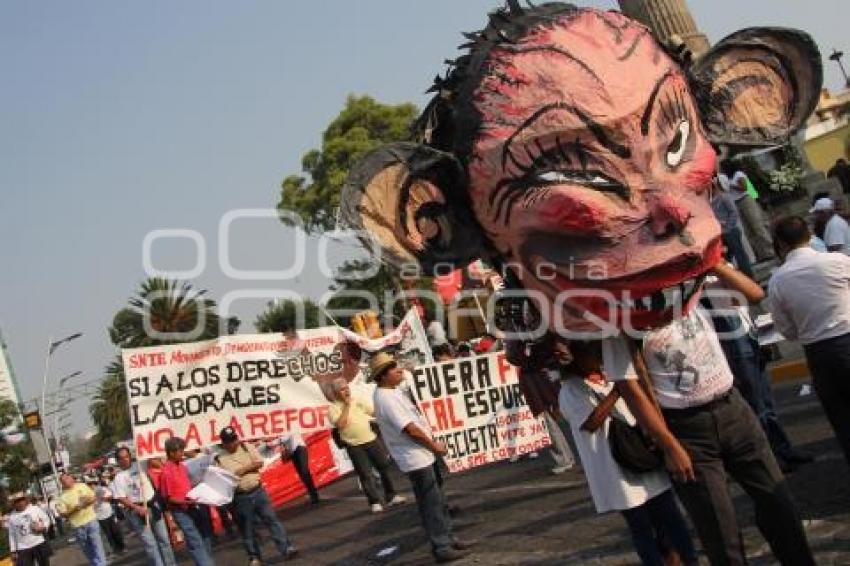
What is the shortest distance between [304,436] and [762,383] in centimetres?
995

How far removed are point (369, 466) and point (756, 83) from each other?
7.87 meters

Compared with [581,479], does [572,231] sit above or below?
above

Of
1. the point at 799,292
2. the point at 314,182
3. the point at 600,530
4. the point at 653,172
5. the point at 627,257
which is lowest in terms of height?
the point at 600,530

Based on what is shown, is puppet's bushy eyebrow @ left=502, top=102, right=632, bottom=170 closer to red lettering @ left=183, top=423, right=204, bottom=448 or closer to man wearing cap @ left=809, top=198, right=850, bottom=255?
man wearing cap @ left=809, top=198, right=850, bottom=255

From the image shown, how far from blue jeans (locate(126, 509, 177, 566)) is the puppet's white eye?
9289mm

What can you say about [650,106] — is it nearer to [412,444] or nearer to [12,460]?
[412,444]

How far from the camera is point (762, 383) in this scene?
6.14 metres

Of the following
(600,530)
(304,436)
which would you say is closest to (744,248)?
(600,530)

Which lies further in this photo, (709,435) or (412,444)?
(412,444)

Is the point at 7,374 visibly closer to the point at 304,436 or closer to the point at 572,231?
the point at 304,436

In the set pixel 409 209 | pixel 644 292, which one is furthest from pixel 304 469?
pixel 644 292

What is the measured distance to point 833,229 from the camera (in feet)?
26.9

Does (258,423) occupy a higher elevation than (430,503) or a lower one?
higher

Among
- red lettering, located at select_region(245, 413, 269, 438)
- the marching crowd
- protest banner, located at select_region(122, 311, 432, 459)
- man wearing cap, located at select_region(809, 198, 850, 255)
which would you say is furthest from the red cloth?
man wearing cap, located at select_region(809, 198, 850, 255)
